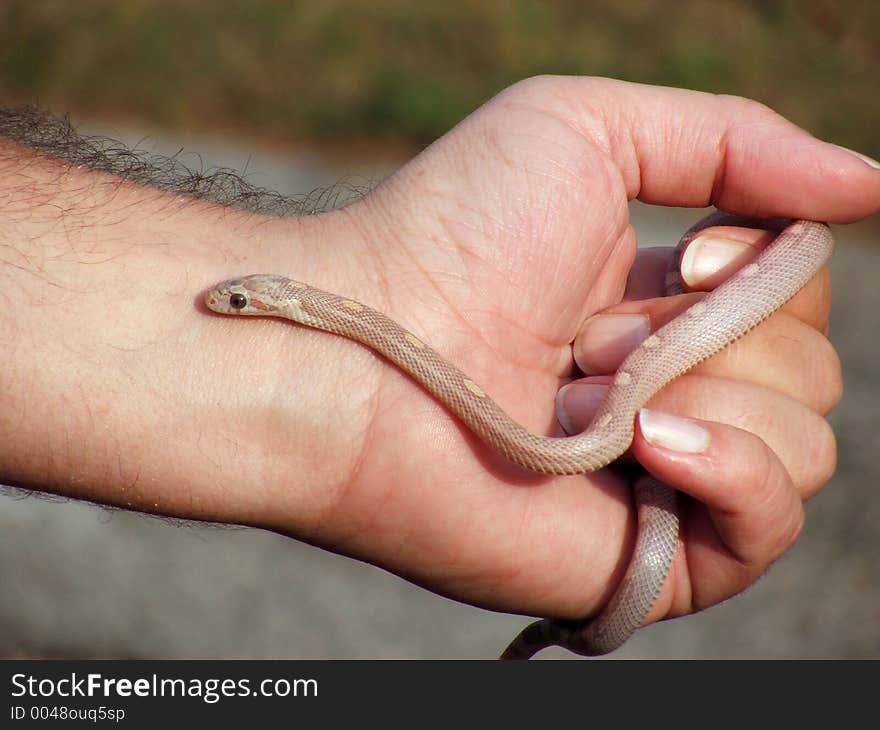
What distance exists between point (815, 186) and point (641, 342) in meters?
1.19

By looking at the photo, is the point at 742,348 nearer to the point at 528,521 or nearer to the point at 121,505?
the point at 528,521

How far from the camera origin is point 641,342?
4.88 m

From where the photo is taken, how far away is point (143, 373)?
423 cm

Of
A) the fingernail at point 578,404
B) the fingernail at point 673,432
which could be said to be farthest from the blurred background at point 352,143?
the fingernail at point 673,432

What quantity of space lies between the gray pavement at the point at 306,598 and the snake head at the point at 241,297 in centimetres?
322

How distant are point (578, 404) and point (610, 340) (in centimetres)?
45

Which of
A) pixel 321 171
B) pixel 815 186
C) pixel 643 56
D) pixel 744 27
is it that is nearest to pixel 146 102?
pixel 321 171

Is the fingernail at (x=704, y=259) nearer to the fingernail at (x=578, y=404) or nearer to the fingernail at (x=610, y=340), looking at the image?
the fingernail at (x=610, y=340)

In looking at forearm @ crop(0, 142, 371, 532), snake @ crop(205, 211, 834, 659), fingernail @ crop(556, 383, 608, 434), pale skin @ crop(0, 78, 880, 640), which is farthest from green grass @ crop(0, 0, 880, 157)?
forearm @ crop(0, 142, 371, 532)

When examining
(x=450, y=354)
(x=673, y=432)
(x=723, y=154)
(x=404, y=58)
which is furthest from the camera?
(x=404, y=58)

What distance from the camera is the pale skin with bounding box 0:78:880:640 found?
13.9 ft

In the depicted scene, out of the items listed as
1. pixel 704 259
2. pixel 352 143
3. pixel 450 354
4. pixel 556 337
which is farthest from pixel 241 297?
pixel 352 143

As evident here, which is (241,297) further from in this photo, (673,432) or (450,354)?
(673,432)

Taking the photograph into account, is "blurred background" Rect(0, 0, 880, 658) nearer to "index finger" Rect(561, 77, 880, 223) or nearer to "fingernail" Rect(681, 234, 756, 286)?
"index finger" Rect(561, 77, 880, 223)
